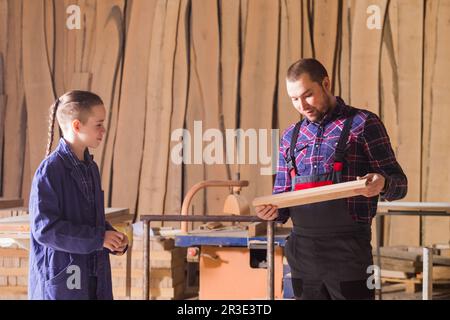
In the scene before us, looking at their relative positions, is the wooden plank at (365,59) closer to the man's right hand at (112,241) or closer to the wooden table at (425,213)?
the wooden table at (425,213)

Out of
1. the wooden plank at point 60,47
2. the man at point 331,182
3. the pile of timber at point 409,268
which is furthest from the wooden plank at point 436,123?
the wooden plank at point 60,47

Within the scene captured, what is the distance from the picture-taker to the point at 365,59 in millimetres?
5477

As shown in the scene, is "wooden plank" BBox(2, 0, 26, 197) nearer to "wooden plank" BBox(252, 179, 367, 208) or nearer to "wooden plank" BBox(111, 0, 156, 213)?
"wooden plank" BBox(111, 0, 156, 213)

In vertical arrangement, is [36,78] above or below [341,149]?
above

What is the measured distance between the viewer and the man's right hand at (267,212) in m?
2.48

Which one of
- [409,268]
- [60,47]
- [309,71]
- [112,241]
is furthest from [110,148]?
[309,71]

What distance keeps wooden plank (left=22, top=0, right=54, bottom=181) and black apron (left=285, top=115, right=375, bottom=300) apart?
398 centimetres

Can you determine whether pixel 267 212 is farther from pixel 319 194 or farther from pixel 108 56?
pixel 108 56

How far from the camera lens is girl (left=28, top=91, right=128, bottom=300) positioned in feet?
7.48

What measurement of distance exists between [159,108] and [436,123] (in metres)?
2.51

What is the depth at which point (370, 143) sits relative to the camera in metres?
2.40

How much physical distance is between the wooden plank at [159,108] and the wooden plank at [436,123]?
2.33 metres
